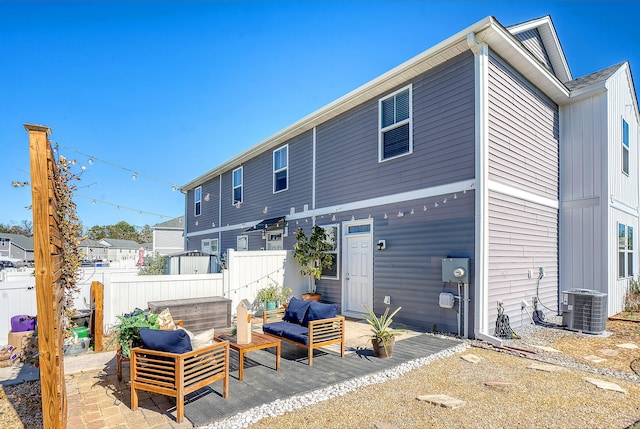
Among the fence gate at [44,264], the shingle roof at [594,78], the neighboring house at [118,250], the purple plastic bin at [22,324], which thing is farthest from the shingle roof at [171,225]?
the neighboring house at [118,250]

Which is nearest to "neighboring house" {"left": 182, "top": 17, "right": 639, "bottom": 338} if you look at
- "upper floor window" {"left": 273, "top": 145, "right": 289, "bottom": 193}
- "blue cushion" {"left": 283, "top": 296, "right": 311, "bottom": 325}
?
"upper floor window" {"left": 273, "top": 145, "right": 289, "bottom": 193}

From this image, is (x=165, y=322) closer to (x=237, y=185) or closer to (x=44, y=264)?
(x=44, y=264)

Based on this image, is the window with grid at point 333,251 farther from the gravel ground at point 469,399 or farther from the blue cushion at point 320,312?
the gravel ground at point 469,399

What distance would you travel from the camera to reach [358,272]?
8562mm

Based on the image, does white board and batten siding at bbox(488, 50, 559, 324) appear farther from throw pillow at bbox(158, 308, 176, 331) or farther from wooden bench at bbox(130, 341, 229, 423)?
throw pillow at bbox(158, 308, 176, 331)

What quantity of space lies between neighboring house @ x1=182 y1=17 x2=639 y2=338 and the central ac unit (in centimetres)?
73

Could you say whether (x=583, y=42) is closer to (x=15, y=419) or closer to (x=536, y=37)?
(x=536, y=37)

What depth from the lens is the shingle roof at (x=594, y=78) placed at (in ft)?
27.1

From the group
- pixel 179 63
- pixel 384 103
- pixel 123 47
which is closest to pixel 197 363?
pixel 384 103

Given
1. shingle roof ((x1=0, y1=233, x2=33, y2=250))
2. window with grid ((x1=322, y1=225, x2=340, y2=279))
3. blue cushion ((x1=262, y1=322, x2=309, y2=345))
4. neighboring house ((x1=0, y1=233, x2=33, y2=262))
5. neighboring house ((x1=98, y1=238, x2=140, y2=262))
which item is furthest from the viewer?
neighboring house ((x1=98, y1=238, x2=140, y2=262))

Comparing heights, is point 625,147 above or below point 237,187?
above

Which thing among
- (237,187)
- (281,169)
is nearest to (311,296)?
(281,169)

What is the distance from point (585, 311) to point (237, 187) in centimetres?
Answer: 1148

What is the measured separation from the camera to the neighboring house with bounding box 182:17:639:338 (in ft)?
20.9
